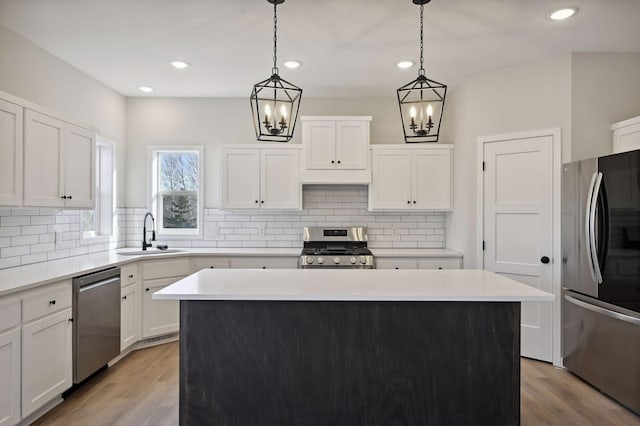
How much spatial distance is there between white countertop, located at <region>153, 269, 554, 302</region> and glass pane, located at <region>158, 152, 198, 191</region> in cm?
249

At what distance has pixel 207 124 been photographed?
4875 mm

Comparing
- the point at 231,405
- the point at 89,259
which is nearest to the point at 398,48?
the point at 231,405

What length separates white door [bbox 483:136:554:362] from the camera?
142 inches

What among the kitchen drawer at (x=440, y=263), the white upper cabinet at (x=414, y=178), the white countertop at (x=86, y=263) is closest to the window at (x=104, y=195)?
the white countertop at (x=86, y=263)

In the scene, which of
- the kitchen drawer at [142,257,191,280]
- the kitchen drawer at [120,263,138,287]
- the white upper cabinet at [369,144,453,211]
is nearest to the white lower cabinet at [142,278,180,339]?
the kitchen drawer at [142,257,191,280]

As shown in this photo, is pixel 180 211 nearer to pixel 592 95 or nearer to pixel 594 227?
pixel 594 227

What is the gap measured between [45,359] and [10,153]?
4.49ft

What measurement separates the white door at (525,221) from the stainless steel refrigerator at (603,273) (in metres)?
0.22

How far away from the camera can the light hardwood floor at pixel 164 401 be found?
2.63 metres

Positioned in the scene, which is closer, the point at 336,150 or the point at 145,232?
the point at 336,150

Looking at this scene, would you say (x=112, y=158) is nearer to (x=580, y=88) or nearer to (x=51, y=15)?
(x=51, y=15)

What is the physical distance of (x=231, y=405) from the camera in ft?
7.11

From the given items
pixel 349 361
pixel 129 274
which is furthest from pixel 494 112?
pixel 129 274

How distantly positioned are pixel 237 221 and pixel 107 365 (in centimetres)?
203
